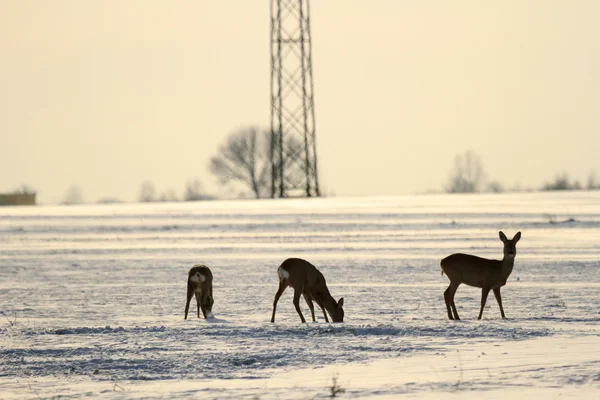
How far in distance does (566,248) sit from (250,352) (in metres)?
20.5

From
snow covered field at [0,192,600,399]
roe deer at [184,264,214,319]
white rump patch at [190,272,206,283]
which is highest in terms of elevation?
white rump patch at [190,272,206,283]

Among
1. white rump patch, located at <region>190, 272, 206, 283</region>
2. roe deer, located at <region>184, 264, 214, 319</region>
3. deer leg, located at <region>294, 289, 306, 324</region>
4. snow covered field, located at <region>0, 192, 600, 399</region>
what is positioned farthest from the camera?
white rump patch, located at <region>190, 272, 206, 283</region>

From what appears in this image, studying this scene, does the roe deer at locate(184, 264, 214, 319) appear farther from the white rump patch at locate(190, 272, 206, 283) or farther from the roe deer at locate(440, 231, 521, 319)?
the roe deer at locate(440, 231, 521, 319)

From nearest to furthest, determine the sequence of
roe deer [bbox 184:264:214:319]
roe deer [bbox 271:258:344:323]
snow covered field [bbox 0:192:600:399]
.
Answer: snow covered field [bbox 0:192:600:399], roe deer [bbox 271:258:344:323], roe deer [bbox 184:264:214:319]

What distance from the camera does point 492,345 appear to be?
14.2 meters

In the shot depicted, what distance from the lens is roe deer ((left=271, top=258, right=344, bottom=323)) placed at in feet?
57.4

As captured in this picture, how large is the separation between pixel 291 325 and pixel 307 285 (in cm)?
136

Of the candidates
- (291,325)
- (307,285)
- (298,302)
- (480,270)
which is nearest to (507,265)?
(480,270)

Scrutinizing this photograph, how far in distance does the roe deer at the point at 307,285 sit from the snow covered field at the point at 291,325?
0.30 m

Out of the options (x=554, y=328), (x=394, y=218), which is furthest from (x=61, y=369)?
(x=394, y=218)

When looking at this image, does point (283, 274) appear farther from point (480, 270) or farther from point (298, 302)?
point (480, 270)

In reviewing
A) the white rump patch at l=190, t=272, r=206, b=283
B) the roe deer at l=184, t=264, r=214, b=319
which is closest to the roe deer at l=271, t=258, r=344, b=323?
the roe deer at l=184, t=264, r=214, b=319

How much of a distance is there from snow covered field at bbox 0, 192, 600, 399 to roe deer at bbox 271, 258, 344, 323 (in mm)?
304

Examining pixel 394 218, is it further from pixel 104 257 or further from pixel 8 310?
pixel 8 310
